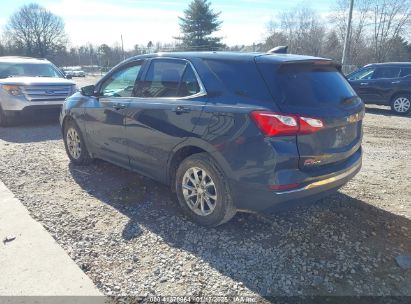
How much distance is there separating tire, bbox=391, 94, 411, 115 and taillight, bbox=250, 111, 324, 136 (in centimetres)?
982

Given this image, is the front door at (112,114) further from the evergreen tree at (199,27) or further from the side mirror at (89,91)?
the evergreen tree at (199,27)

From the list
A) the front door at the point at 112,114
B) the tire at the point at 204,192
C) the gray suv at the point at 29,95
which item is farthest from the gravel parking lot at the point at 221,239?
the gray suv at the point at 29,95

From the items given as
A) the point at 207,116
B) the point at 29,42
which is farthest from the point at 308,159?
the point at 29,42

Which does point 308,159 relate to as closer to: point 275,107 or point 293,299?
point 275,107

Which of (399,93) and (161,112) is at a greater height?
(161,112)

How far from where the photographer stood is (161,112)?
141 inches

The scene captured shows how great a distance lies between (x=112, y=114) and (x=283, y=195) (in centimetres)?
255

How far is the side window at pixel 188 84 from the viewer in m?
3.34

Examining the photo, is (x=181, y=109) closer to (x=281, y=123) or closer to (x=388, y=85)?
(x=281, y=123)

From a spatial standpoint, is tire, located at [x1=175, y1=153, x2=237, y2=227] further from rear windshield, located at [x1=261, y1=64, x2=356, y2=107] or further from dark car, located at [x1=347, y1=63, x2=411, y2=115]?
dark car, located at [x1=347, y1=63, x2=411, y2=115]

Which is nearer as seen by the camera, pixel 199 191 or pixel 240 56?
pixel 240 56

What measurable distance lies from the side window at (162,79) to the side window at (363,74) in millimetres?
10093

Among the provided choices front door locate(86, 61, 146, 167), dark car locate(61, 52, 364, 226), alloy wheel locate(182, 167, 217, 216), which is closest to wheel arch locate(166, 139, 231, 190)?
dark car locate(61, 52, 364, 226)

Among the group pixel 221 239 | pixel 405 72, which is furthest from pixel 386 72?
pixel 221 239
